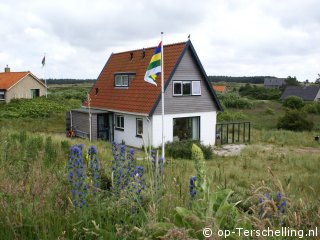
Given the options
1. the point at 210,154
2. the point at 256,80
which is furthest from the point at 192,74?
the point at 256,80

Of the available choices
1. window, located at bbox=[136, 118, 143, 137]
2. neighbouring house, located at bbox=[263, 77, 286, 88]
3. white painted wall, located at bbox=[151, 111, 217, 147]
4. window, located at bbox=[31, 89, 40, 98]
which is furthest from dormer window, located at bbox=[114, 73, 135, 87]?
neighbouring house, located at bbox=[263, 77, 286, 88]

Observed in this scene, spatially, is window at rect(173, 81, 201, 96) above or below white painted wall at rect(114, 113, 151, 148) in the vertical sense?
above

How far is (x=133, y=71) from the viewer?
24.6m

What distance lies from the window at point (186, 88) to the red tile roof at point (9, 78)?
3038cm

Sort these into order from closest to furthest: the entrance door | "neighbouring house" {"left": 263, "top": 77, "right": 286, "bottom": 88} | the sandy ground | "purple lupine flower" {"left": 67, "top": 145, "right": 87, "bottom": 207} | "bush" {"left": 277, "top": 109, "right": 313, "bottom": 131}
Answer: "purple lupine flower" {"left": 67, "top": 145, "right": 87, "bottom": 207} < the sandy ground < the entrance door < "bush" {"left": 277, "top": 109, "right": 313, "bottom": 131} < "neighbouring house" {"left": 263, "top": 77, "right": 286, "bottom": 88}

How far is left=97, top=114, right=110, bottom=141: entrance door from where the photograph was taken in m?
24.5

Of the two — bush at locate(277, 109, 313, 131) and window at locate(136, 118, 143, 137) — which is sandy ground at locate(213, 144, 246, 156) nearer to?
window at locate(136, 118, 143, 137)

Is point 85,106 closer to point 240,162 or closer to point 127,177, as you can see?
point 240,162

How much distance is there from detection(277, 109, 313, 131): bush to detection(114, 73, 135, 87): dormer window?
2035 cm

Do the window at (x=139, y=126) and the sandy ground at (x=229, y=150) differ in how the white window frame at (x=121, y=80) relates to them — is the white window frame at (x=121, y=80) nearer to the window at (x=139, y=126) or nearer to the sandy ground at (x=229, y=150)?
the window at (x=139, y=126)

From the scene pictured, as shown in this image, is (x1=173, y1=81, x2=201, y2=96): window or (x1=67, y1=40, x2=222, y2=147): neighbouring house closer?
(x1=67, y1=40, x2=222, y2=147): neighbouring house

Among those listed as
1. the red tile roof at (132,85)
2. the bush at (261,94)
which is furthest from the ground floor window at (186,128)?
the bush at (261,94)

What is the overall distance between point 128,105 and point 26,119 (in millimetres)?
15433

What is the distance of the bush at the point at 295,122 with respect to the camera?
3647 cm
